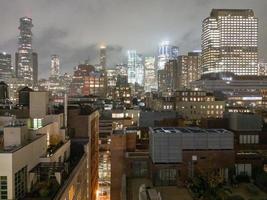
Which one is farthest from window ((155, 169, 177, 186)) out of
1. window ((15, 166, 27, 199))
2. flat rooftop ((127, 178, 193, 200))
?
window ((15, 166, 27, 199))

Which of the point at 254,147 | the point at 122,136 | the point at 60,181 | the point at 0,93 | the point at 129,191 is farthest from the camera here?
the point at 0,93

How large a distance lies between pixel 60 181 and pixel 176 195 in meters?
11.8

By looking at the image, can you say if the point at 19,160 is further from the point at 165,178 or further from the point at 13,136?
the point at 165,178

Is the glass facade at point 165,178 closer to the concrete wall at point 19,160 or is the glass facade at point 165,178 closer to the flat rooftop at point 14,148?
the concrete wall at point 19,160

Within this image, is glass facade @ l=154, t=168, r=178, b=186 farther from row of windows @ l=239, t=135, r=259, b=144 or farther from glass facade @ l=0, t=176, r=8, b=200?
row of windows @ l=239, t=135, r=259, b=144

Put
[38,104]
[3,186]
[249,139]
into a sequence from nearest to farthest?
[3,186]
[38,104]
[249,139]

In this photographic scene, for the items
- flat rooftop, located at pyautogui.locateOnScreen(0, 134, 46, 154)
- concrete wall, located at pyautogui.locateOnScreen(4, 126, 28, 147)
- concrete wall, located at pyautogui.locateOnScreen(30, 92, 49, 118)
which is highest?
concrete wall, located at pyautogui.locateOnScreen(30, 92, 49, 118)

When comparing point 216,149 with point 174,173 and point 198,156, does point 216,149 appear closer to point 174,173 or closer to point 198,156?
point 198,156

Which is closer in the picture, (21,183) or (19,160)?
(19,160)

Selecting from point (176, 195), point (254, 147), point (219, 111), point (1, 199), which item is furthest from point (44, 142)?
point (219, 111)

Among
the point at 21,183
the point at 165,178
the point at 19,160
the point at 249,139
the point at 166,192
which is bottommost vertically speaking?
the point at 166,192

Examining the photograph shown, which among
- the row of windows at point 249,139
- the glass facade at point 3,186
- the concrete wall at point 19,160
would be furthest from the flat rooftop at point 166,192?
the row of windows at point 249,139

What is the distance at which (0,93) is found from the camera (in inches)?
3091

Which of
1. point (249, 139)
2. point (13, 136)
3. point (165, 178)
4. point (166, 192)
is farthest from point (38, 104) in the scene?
point (249, 139)
